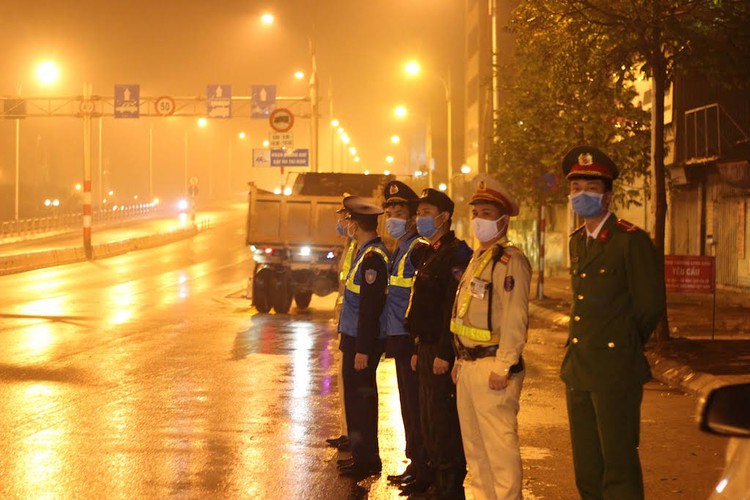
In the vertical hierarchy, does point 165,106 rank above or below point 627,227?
above

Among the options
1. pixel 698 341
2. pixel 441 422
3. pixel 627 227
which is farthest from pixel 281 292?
pixel 627 227

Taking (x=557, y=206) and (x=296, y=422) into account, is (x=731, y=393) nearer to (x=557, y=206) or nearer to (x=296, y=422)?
(x=296, y=422)

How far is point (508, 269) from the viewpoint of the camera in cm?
627

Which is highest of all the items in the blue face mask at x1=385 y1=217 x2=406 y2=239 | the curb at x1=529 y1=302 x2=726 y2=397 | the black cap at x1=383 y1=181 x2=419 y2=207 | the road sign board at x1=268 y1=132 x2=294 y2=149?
the road sign board at x1=268 y1=132 x2=294 y2=149

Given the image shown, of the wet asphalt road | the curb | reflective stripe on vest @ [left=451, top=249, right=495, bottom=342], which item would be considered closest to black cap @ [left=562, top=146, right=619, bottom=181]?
reflective stripe on vest @ [left=451, top=249, right=495, bottom=342]

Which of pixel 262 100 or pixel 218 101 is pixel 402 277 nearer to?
pixel 262 100

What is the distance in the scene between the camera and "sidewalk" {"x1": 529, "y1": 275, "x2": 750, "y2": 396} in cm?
1278

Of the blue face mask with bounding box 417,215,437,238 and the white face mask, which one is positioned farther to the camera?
the blue face mask with bounding box 417,215,437,238

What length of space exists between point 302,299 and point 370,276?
52.3ft

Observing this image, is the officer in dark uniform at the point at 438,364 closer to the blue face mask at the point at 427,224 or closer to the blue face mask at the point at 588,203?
the blue face mask at the point at 427,224

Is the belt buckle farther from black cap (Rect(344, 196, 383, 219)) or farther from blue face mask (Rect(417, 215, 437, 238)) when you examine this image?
black cap (Rect(344, 196, 383, 219))

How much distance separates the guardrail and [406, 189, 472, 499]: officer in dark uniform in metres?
55.9

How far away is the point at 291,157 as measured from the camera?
126ft

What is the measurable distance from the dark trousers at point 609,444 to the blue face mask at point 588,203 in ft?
3.03
